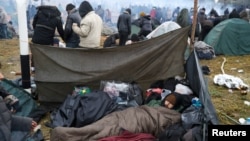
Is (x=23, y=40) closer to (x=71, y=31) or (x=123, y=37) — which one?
(x=71, y=31)

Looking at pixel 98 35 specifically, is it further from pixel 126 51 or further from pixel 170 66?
pixel 170 66

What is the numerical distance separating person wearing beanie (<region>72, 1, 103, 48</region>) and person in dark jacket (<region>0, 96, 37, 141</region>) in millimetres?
2504

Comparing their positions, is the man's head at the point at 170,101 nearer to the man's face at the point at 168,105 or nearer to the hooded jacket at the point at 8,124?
the man's face at the point at 168,105

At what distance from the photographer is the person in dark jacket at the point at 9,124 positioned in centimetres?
326

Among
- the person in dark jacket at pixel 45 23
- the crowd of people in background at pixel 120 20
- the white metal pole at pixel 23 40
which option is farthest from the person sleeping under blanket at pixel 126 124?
the person in dark jacket at pixel 45 23

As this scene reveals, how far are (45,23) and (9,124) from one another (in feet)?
9.71

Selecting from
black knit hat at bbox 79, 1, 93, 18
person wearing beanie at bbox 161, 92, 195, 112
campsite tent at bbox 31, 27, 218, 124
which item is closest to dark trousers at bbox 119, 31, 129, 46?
black knit hat at bbox 79, 1, 93, 18

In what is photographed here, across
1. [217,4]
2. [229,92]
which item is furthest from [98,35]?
[217,4]

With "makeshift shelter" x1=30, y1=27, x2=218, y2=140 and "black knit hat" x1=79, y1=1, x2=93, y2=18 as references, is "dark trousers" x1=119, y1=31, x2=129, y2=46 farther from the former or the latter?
"makeshift shelter" x1=30, y1=27, x2=218, y2=140

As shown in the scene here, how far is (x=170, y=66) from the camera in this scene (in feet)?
17.6

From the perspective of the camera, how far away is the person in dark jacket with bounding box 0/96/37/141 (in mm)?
3260

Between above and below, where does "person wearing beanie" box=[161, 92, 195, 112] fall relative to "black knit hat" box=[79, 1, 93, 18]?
below

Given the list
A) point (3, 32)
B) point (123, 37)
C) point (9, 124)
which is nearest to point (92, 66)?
point (9, 124)

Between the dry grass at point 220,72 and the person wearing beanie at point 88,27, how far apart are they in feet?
5.51
